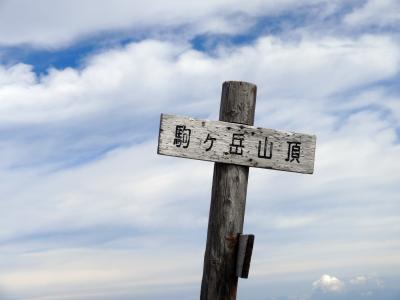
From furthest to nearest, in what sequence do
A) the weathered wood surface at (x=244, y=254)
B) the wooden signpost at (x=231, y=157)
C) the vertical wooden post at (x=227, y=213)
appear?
the vertical wooden post at (x=227, y=213) < the wooden signpost at (x=231, y=157) < the weathered wood surface at (x=244, y=254)

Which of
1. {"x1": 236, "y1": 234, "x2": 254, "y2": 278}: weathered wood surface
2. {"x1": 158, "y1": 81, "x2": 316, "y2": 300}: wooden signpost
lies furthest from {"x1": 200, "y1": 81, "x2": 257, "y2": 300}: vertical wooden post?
{"x1": 236, "y1": 234, "x2": 254, "y2": 278}: weathered wood surface

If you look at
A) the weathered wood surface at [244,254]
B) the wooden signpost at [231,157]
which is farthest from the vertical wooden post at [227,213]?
the weathered wood surface at [244,254]

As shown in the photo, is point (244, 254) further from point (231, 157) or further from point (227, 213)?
point (231, 157)

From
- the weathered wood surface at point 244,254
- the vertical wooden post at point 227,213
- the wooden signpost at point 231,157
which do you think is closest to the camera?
the weathered wood surface at point 244,254

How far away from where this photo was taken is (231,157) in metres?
6.96

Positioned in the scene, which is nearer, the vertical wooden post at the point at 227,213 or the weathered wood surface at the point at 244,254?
the weathered wood surface at the point at 244,254

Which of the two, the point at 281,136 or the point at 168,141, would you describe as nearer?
the point at 168,141

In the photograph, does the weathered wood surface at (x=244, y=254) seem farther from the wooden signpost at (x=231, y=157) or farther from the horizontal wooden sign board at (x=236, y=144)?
the horizontal wooden sign board at (x=236, y=144)

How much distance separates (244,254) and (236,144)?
4.80ft

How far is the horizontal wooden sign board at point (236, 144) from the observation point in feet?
22.1

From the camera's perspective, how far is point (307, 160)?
723cm

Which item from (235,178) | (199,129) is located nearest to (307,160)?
(235,178)

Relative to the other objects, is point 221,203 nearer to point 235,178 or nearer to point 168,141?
point 235,178

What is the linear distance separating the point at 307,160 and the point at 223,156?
4.04 ft
